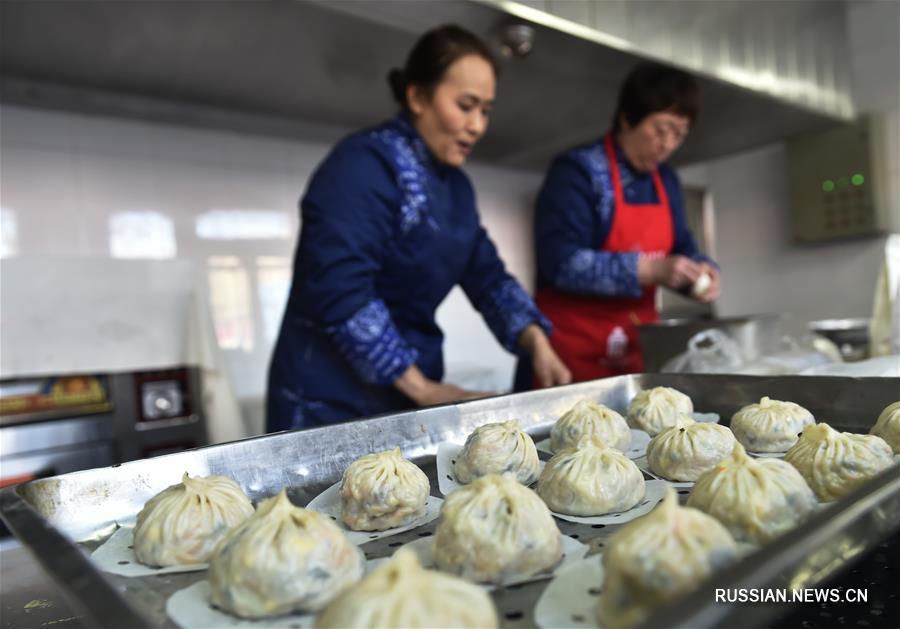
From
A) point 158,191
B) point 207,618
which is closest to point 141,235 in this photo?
point 158,191

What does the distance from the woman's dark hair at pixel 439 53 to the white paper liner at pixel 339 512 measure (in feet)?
3.64

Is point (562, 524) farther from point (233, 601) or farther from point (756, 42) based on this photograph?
point (756, 42)

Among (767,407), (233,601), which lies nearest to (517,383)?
(767,407)

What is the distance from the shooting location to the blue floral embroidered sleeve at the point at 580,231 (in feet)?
6.72

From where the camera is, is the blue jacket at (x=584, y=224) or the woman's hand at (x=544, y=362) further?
the blue jacket at (x=584, y=224)

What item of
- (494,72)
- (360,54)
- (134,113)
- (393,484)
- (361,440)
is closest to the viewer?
(393,484)

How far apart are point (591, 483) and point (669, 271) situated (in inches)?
49.4

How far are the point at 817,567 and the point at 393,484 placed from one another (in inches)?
22.3

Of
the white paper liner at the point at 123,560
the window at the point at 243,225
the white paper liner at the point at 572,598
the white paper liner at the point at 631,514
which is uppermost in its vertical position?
the window at the point at 243,225

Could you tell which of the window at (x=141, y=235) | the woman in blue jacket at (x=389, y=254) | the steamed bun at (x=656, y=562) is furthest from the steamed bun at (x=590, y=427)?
the window at (x=141, y=235)

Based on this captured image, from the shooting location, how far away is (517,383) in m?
2.32

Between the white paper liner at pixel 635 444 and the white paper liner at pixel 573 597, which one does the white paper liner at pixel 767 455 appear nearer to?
the white paper liner at pixel 635 444

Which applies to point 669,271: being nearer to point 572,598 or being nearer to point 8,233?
point 572,598

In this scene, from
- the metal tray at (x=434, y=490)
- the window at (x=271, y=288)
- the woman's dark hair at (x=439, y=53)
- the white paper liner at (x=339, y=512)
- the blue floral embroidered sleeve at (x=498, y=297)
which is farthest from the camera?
the window at (x=271, y=288)
